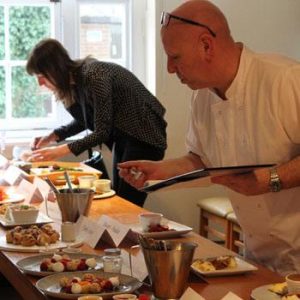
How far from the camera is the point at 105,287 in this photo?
167 centimetres

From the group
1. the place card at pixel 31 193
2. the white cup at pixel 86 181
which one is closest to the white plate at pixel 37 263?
the place card at pixel 31 193

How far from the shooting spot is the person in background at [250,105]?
1.98 m

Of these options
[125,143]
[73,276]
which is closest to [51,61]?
[125,143]

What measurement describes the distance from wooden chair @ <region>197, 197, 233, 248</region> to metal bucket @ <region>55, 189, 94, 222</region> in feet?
6.58

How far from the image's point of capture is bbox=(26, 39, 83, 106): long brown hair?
147 inches

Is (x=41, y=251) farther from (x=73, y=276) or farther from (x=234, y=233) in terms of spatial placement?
(x=234, y=233)

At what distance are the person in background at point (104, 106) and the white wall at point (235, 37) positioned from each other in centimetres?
81

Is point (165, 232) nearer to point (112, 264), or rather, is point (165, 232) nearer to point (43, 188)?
point (112, 264)

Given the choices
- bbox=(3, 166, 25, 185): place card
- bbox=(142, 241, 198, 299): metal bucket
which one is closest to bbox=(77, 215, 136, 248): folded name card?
bbox=(142, 241, 198, 299): metal bucket

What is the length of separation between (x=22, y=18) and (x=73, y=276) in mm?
3291

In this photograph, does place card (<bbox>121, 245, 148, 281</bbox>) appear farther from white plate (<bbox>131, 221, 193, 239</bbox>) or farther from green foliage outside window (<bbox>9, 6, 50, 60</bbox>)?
green foliage outside window (<bbox>9, 6, 50, 60</bbox>)

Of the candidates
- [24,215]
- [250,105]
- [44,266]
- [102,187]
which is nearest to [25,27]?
[102,187]

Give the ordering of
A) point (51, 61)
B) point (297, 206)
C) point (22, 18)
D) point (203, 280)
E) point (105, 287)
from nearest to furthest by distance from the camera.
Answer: point (105, 287) → point (203, 280) → point (297, 206) → point (51, 61) → point (22, 18)

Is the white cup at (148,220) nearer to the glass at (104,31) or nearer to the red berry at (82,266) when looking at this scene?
the red berry at (82,266)
